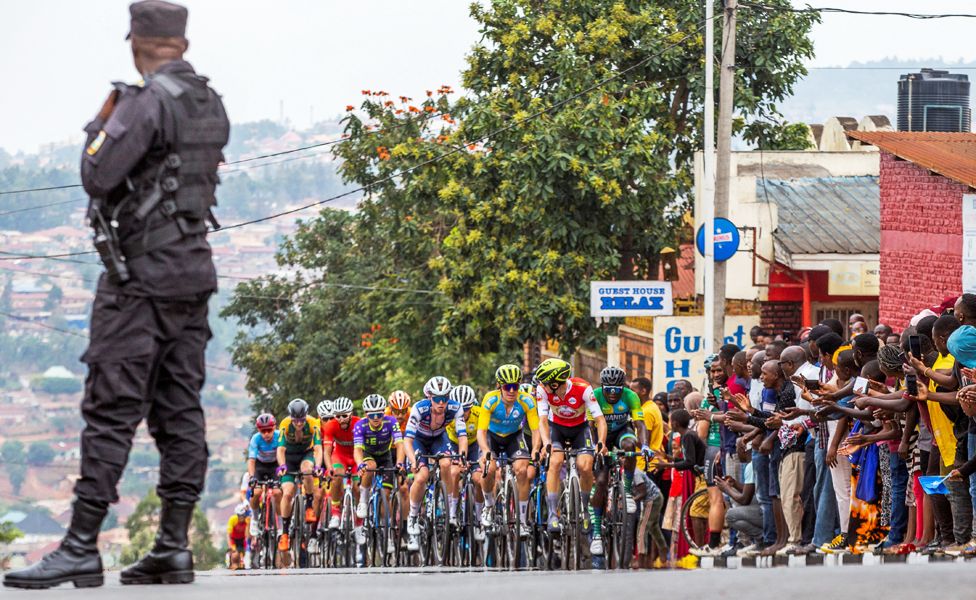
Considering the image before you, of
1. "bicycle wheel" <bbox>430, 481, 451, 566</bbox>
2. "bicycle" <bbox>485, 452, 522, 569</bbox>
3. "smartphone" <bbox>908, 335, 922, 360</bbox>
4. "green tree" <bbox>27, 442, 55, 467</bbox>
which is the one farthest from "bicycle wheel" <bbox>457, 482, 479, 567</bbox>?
"green tree" <bbox>27, 442, 55, 467</bbox>

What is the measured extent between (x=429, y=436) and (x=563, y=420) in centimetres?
264

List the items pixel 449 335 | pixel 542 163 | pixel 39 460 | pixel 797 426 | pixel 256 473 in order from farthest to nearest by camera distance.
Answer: pixel 39 460 → pixel 449 335 → pixel 542 163 → pixel 256 473 → pixel 797 426

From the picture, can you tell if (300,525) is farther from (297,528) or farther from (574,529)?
(574,529)

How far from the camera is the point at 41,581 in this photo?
21.2 ft

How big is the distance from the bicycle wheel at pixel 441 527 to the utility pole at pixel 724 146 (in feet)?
26.1

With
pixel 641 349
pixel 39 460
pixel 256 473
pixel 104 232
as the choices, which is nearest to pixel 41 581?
pixel 104 232

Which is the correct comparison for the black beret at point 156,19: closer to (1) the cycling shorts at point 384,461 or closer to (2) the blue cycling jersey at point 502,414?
(2) the blue cycling jersey at point 502,414

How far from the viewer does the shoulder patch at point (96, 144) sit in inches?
256

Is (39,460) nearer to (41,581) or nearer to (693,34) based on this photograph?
(693,34)

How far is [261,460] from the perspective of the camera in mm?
22078

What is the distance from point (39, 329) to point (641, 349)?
115 m

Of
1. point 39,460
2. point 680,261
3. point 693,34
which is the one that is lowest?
point 39,460

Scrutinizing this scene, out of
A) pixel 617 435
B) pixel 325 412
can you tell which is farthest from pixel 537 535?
pixel 325 412

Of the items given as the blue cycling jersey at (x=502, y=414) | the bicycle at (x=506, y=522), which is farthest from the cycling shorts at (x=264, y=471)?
the bicycle at (x=506, y=522)
